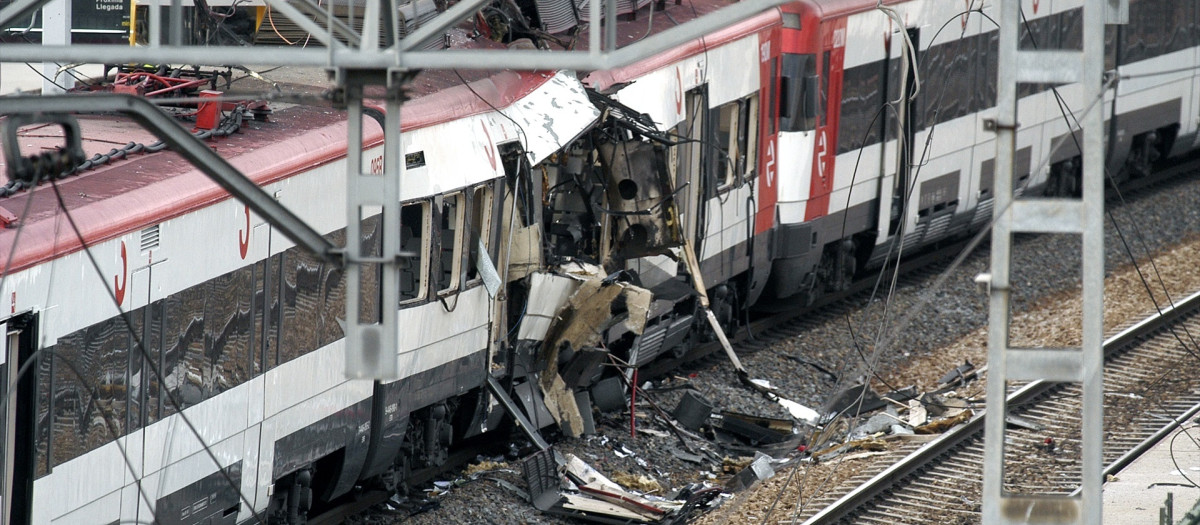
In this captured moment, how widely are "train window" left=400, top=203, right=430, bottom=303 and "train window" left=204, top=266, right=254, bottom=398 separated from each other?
5.43ft

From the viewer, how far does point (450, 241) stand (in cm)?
1137

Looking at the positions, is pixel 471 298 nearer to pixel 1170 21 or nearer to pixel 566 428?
pixel 566 428

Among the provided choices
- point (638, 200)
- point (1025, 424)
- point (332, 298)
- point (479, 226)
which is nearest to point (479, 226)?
point (479, 226)

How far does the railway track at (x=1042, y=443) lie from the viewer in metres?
11.4

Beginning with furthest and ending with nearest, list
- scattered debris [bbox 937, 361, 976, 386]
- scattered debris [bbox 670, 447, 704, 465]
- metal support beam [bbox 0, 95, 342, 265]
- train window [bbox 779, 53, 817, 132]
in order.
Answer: train window [bbox 779, 53, 817, 132] → scattered debris [bbox 937, 361, 976, 386] → scattered debris [bbox 670, 447, 704, 465] → metal support beam [bbox 0, 95, 342, 265]

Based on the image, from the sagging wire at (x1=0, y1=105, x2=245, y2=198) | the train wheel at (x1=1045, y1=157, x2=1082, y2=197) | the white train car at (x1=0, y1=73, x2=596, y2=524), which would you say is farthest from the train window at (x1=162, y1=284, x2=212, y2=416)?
the train wheel at (x1=1045, y1=157, x2=1082, y2=197)

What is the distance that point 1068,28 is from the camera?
→ 784 inches

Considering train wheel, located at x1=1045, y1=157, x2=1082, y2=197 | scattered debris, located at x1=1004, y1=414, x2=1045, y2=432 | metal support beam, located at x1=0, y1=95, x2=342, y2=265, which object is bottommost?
scattered debris, located at x1=1004, y1=414, x2=1045, y2=432

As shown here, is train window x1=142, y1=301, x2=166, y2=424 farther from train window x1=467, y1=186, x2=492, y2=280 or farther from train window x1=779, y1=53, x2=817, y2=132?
train window x1=779, y1=53, x2=817, y2=132

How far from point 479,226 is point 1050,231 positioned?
5.52m

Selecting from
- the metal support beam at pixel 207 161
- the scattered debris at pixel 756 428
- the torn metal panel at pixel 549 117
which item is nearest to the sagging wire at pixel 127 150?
the metal support beam at pixel 207 161

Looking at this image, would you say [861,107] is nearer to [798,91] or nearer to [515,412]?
[798,91]

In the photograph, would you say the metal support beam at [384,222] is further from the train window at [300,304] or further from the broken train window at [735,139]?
the broken train window at [735,139]

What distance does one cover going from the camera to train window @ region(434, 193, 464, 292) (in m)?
11.2
